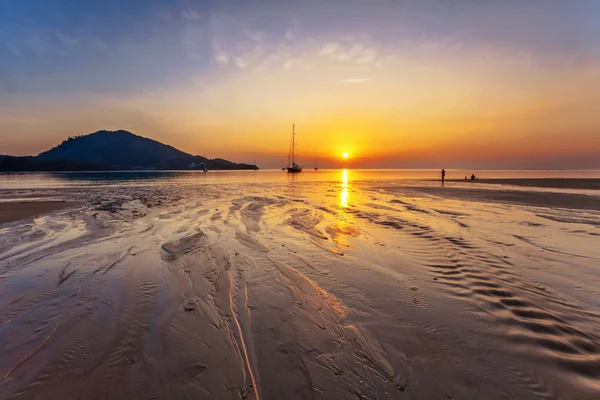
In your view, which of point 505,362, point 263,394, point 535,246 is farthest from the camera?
point 535,246

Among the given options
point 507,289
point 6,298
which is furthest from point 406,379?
point 6,298

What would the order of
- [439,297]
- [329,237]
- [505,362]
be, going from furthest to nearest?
1. [329,237]
2. [439,297]
3. [505,362]

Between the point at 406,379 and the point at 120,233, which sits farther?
the point at 120,233

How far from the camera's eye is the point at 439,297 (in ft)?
20.7

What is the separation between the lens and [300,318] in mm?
5422

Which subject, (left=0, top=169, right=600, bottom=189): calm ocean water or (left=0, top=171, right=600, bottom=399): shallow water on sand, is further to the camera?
(left=0, top=169, right=600, bottom=189): calm ocean water

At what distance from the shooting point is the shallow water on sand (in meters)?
3.71

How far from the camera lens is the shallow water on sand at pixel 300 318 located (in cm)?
371

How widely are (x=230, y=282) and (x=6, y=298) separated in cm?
469

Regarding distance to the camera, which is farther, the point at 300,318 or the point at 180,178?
the point at 180,178

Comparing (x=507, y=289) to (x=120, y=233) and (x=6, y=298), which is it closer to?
(x=6, y=298)

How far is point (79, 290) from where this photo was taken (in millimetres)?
6738

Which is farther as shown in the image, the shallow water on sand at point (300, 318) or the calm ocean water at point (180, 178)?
the calm ocean water at point (180, 178)

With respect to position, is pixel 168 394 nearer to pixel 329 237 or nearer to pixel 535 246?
pixel 329 237
